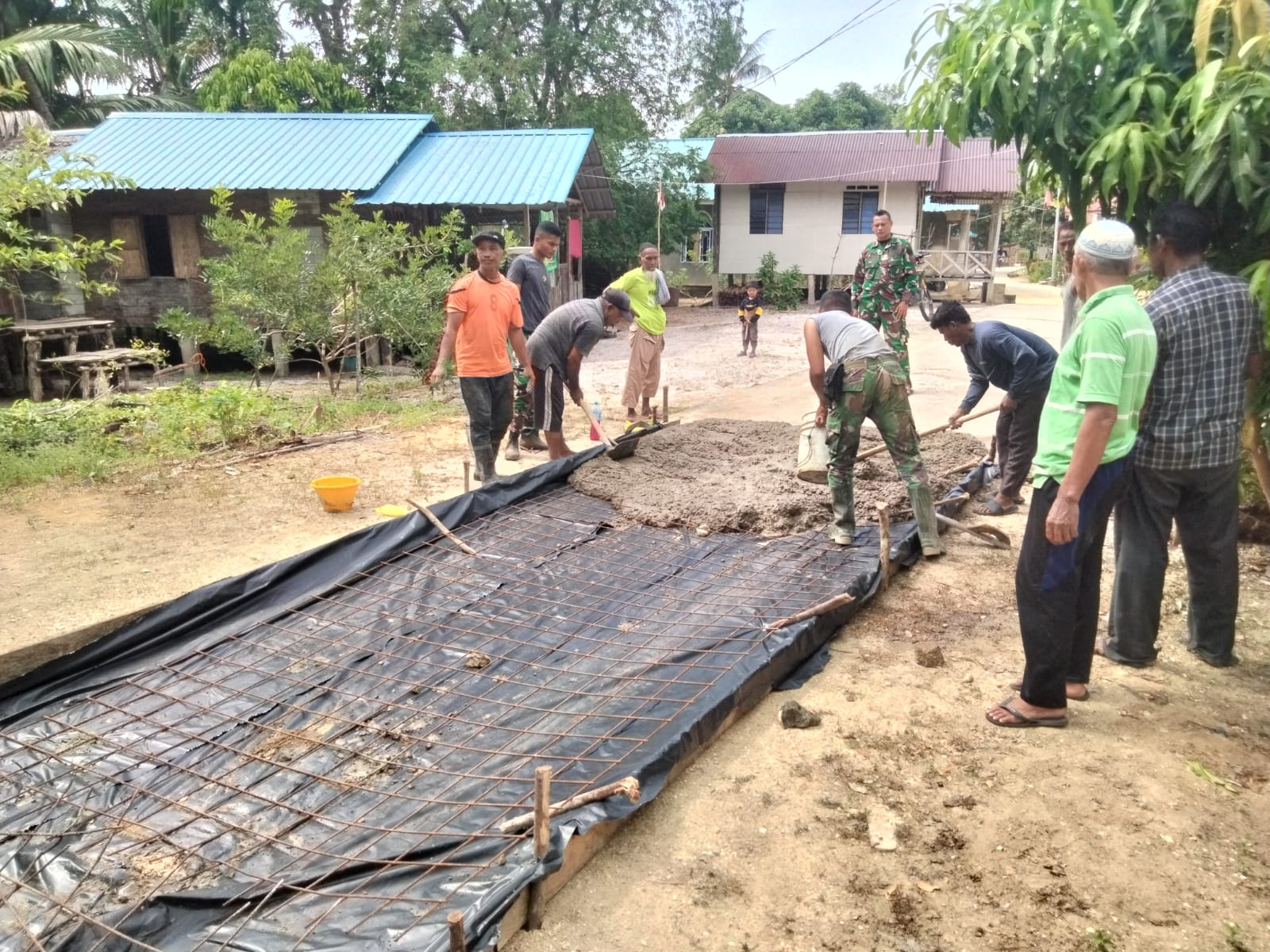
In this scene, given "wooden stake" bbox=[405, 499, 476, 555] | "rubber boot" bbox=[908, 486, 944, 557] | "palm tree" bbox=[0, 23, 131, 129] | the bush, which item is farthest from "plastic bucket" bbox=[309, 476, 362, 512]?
the bush

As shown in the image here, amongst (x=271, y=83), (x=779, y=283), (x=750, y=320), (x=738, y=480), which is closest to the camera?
(x=738, y=480)

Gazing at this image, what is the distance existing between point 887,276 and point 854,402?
3078mm

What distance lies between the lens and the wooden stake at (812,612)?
3111mm

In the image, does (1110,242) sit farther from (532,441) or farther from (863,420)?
(532,441)

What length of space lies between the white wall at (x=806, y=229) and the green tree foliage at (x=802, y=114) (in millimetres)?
5238

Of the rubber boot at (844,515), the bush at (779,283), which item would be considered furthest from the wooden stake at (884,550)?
the bush at (779,283)

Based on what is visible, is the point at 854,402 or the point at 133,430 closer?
the point at 854,402

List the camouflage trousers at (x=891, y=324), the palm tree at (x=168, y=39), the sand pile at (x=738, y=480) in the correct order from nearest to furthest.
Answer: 1. the sand pile at (x=738, y=480)
2. the camouflage trousers at (x=891, y=324)
3. the palm tree at (x=168, y=39)

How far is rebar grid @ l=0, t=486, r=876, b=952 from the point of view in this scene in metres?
2.04

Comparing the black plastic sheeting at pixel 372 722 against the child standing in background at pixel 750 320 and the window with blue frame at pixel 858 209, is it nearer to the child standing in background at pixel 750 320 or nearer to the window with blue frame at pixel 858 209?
the child standing in background at pixel 750 320

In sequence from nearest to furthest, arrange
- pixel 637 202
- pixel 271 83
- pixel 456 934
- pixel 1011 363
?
pixel 456 934, pixel 1011 363, pixel 271 83, pixel 637 202

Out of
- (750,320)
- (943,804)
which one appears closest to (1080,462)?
(943,804)

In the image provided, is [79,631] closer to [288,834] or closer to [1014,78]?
[288,834]

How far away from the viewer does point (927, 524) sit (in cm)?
404
